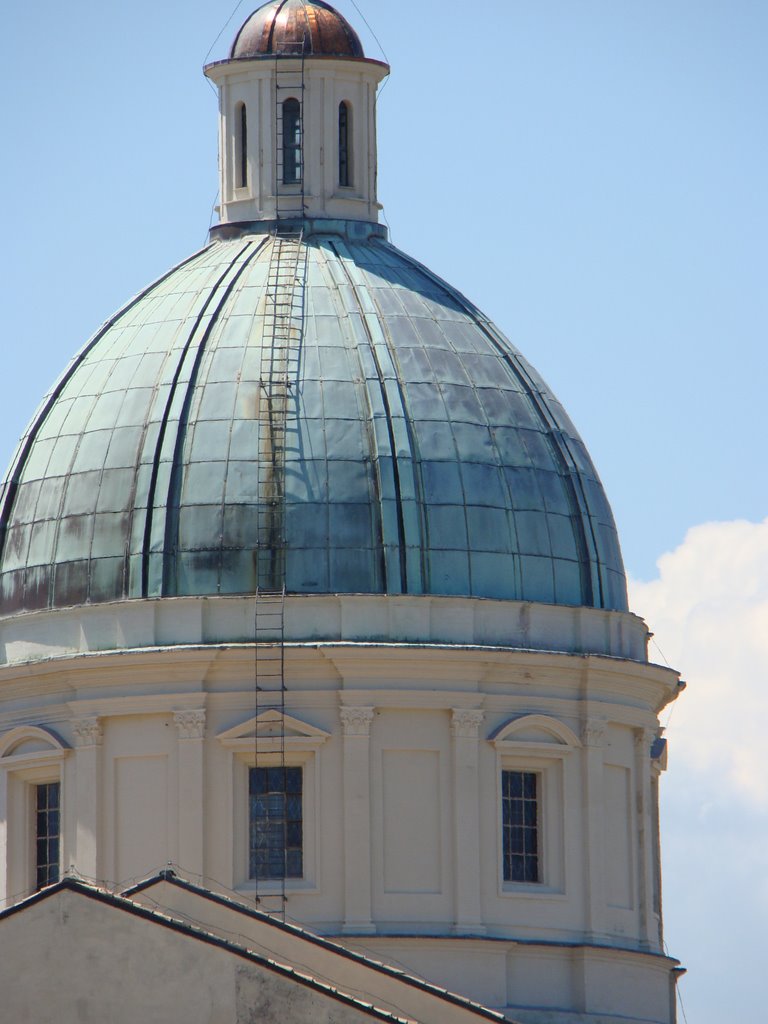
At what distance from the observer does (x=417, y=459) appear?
2950 inches

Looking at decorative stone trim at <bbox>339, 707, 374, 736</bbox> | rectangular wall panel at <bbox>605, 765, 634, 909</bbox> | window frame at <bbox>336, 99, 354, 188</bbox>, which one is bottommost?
rectangular wall panel at <bbox>605, 765, 634, 909</bbox>

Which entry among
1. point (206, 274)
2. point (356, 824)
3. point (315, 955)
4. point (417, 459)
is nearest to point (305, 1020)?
point (315, 955)

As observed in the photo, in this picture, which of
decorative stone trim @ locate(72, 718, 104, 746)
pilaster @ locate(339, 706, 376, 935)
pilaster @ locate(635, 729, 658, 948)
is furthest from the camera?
pilaster @ locate(635, 729, 658, 948)

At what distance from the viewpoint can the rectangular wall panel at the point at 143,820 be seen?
73562 mm

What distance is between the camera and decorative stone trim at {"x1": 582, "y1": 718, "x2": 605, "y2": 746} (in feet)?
247

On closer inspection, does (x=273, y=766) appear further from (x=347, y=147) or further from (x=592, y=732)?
(x=347, y=147)

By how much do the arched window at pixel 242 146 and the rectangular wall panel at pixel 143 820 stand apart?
492 inches

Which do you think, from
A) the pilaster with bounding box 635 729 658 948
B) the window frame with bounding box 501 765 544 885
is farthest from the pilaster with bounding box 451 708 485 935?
the pilaster with bounding box 635 729 658 948

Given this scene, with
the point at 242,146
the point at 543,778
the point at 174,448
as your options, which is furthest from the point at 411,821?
the point at 242,146

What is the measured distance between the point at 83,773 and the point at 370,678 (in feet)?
17.9

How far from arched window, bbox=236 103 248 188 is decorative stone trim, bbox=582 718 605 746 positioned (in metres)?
12.8

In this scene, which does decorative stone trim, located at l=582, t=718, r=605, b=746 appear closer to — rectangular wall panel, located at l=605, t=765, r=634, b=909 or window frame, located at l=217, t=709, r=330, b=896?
rectangular wall panel, located at l=605, t=765, r=634, b=909

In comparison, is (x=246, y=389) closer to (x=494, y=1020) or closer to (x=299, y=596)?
(x=299, y=596)

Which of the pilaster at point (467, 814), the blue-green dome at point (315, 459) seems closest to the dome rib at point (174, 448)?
the blue-green dome at point (315, 459)
